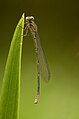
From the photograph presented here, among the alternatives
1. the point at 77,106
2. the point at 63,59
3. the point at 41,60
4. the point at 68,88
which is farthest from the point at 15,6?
the point at 41,60

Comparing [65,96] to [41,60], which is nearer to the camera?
[41,60]

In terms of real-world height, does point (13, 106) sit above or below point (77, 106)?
below

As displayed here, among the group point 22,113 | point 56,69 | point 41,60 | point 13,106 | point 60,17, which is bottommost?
point 13,106

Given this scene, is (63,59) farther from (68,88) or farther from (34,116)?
(34,116)

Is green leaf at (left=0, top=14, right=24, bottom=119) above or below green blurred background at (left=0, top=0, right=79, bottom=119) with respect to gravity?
below

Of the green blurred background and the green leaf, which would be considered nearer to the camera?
the green leaf
